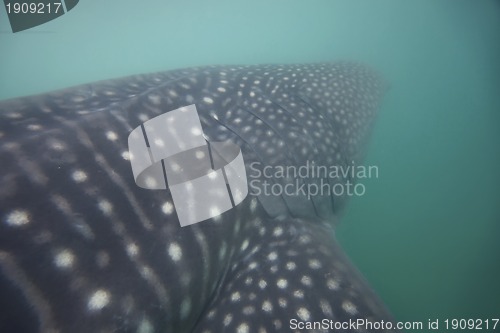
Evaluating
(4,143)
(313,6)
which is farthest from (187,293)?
(313,6)

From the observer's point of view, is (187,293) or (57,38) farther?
(57,38)

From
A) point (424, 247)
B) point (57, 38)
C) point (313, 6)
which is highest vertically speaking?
point (313, 6)

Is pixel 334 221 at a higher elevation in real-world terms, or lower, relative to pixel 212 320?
lower

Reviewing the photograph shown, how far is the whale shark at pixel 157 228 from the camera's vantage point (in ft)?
4.07

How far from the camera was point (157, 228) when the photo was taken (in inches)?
63.9

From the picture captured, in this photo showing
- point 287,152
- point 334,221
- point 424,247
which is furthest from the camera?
point 424,247

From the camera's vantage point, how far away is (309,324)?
5.24 ft

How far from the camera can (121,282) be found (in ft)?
4.50

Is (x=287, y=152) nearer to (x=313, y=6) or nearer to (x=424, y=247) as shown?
(x=424, y=247)

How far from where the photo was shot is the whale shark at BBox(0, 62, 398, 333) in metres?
1.24

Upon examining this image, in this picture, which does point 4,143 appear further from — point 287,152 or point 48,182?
point 287,152

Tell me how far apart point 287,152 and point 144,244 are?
1583 mm

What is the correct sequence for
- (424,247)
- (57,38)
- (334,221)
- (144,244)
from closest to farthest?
(144,244) → (334,221) → (424,247) → (57,38)

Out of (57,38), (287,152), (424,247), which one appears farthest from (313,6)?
(287,152)
